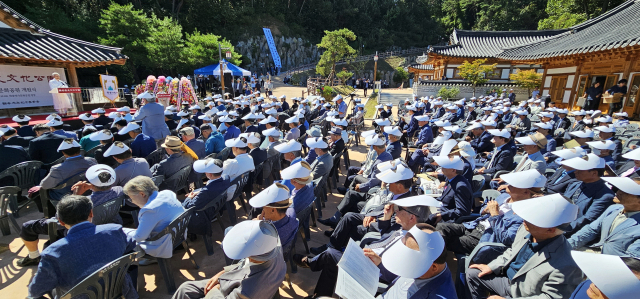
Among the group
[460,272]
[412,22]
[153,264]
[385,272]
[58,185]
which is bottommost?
[153,264]

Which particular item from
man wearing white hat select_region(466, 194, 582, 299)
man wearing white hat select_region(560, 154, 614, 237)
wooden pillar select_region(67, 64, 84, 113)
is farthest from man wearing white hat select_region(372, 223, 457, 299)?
wooden pillar select_region(67, 64, 84, 113)

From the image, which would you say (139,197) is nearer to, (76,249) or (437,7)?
(76,249)

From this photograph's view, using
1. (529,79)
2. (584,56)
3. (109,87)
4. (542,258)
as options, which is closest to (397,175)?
(542,258)

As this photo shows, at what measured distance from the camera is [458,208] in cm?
330

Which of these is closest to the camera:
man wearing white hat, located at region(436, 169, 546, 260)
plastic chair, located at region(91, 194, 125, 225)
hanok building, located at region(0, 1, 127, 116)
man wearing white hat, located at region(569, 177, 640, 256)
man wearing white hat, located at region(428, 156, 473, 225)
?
man wearing white hat, located at region(569, 177, 640, 256)

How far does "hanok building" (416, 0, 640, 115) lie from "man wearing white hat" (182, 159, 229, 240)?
38.1 feet

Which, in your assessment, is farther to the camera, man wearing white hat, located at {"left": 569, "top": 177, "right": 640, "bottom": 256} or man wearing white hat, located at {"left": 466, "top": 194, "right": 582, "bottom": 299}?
man wearing white hat, located at {"left": 569, "top": 177, "right": 640, "bottom": 256}

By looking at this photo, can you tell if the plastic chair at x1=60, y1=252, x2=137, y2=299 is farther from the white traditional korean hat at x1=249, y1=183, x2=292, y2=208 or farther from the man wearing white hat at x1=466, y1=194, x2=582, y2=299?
the man wearing white hat at x1=466, y1=194, x2=582, y2=299

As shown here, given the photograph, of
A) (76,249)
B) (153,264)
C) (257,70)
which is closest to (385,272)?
(76,249)

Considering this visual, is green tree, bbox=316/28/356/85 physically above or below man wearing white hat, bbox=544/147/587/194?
above

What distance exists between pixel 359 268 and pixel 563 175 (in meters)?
A: 4.13

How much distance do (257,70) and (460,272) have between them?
3735 centimetres

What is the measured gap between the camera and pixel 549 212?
6.33 ft

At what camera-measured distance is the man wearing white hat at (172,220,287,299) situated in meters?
1.81
